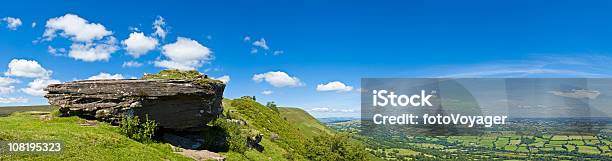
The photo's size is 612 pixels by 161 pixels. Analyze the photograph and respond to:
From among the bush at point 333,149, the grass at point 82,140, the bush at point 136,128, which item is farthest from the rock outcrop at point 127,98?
the bush at point 333,149

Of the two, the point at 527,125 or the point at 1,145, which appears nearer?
the point at 1,145

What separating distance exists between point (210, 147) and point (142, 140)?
7.44m

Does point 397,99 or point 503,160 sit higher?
point 397,99

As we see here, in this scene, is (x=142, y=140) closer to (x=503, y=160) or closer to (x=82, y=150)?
(x=82, y=150)

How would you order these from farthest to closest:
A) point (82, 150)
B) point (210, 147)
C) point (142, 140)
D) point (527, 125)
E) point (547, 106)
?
point (527, 125) → point (547, 106) → point (210, 147) → point (142, 140) → point (82, 150)

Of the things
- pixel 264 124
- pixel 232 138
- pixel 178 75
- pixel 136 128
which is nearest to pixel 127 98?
pixel 136 128

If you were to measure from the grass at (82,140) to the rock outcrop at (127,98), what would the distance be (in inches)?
37.2

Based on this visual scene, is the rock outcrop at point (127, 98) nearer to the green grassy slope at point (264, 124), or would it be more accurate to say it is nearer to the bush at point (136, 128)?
the bush at point (136, 128)

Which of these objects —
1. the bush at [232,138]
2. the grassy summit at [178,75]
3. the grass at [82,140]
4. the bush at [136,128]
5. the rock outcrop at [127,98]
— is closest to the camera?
the grass at [82,140]

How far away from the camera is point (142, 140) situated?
85.5 ft

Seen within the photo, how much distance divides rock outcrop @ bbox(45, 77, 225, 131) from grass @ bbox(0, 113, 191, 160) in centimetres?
94

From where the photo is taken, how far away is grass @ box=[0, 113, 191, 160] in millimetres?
18817

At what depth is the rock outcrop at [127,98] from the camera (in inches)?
1051

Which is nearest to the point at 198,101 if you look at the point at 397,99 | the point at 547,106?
the point at 397,99
